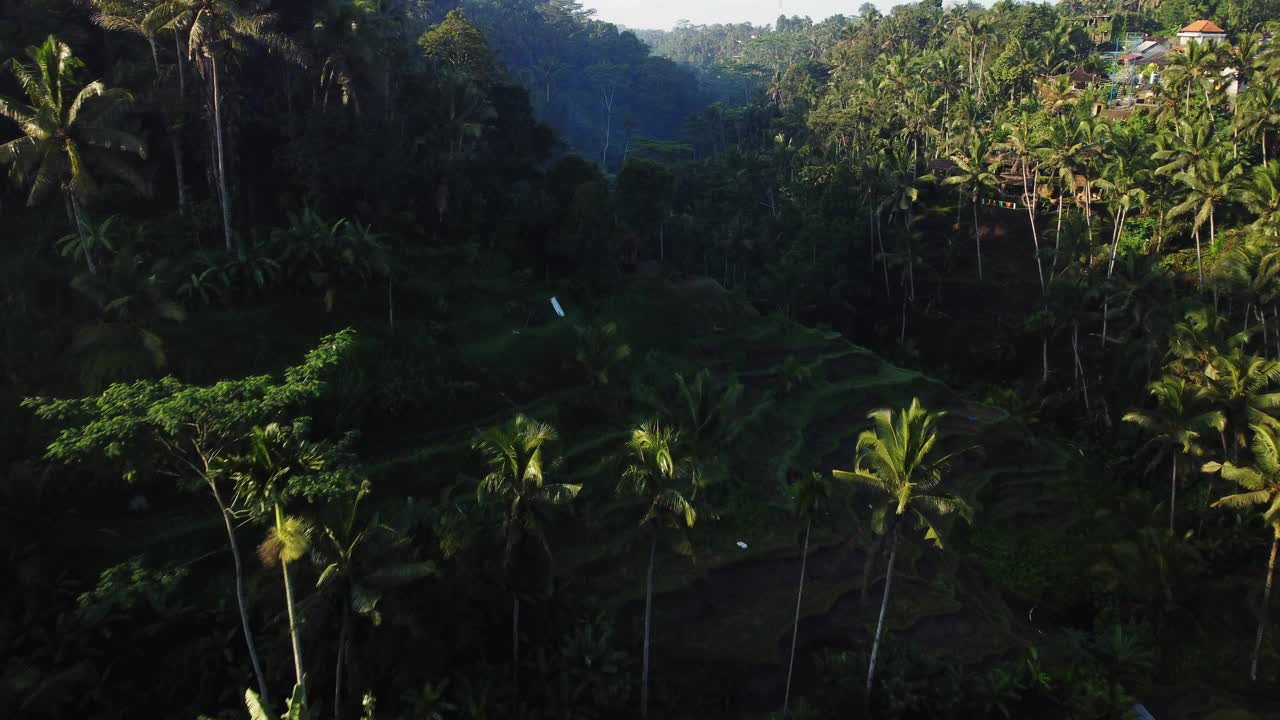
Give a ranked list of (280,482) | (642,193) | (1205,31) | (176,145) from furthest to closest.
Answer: (1205,31) < (642,193) < (176,145) < (280,482)

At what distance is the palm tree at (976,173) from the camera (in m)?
58.6

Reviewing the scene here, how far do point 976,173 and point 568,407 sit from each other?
38689 mm

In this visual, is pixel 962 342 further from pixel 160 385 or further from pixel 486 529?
pixel 160 385

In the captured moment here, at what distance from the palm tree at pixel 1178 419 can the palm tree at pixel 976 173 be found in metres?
25.2

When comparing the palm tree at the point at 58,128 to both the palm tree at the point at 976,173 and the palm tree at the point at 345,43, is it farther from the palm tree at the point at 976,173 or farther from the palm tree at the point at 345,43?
the palm tree at the point at 976,173

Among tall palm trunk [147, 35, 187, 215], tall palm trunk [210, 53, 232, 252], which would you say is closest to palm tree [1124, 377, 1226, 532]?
tall palm trunk [210, 53, 232, 252]

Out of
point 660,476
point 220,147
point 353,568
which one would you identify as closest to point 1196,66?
point 660,476

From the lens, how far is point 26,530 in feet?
74.7

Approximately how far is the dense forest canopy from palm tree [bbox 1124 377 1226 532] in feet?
0.71

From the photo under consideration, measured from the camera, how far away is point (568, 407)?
36594 mm

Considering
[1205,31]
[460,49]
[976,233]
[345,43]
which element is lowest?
[976,233]

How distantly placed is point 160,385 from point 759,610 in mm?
20851

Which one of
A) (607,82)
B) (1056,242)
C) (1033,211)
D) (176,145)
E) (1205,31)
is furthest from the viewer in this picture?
(607,82)

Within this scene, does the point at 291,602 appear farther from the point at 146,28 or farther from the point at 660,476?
the point at 146,28
